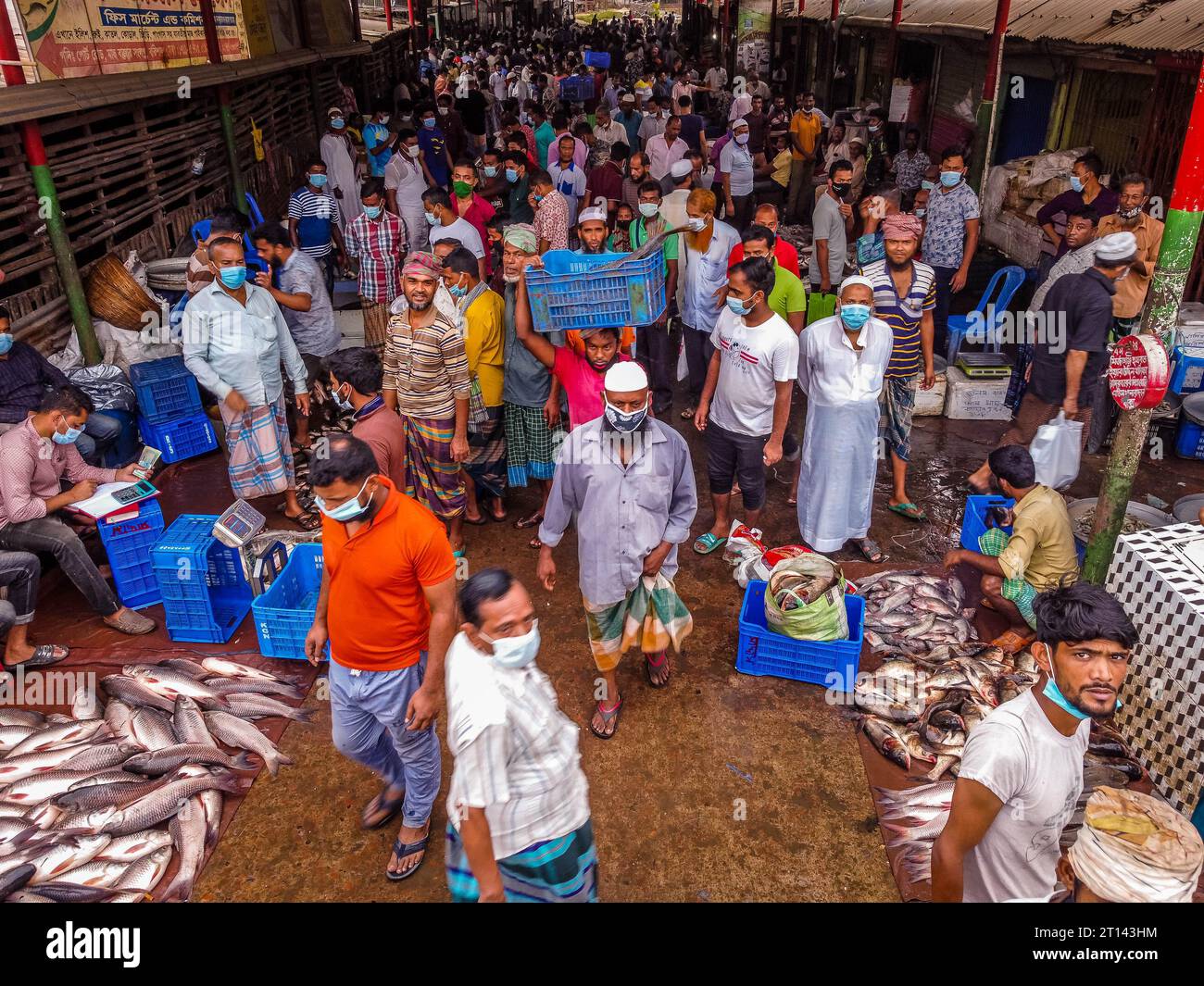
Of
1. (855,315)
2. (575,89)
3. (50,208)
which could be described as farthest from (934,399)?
(575,89)

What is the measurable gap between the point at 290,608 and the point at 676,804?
8.15 feet

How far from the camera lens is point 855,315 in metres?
5.09

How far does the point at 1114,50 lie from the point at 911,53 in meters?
9.93

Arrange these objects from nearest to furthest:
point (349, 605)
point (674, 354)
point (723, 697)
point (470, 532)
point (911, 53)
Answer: point (349, 605)
point (723, 697)
point (470, 532)
point (674, 354)
point (911, 53)

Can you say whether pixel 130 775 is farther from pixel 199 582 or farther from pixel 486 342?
pixel 486 342

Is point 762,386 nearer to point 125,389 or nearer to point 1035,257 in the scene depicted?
point 125,389

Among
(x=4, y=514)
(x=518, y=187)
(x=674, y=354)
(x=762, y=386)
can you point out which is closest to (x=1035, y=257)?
(x=674, y=354)

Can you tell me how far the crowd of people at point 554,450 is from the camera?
2.58m

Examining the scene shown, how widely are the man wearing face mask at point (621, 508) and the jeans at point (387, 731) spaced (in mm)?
955

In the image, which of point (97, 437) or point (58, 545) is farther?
point (97, 437)

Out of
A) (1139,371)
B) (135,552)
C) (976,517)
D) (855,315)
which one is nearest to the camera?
(1139,371)

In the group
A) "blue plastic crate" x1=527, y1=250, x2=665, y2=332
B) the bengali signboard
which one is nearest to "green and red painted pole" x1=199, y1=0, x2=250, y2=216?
the bengali signboard

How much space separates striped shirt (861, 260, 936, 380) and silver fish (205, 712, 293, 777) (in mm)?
4506

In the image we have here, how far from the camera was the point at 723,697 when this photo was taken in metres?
4.73
